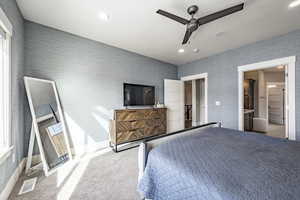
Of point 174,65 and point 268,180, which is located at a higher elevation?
point 174,65

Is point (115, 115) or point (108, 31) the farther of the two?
point (115, 115)

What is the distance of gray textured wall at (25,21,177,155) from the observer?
2.40 meters

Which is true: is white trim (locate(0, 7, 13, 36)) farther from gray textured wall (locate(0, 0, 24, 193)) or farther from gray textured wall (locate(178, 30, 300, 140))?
gray textured wall (locate(178, 30, 300, 140))

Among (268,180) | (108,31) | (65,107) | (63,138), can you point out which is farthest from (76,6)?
(268,180)

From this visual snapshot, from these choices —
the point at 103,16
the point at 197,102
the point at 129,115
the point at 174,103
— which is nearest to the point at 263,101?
the point at 197,102

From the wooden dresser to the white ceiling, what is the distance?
68.8 inches

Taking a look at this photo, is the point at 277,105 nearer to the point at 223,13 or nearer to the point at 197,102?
the point at 197,102

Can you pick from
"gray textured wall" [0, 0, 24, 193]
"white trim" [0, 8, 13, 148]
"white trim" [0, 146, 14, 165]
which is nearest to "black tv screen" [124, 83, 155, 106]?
"gray textured wall" [0, 0, 24, 193]

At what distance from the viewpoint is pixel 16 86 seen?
6.25ft

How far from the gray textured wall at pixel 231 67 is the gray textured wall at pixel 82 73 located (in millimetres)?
2465

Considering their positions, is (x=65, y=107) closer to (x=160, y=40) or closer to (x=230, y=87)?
(x=160, y=40)

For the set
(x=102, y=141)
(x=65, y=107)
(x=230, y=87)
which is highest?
(x=230, y=87)

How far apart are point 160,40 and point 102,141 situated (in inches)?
112

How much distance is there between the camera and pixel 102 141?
306 cm
